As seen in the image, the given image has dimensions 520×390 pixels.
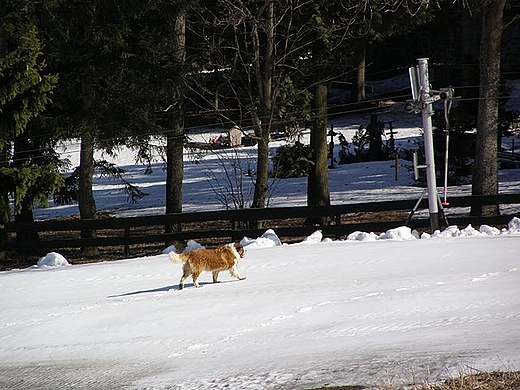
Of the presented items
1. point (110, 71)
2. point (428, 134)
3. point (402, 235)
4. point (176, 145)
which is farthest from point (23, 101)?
point (428, 134)

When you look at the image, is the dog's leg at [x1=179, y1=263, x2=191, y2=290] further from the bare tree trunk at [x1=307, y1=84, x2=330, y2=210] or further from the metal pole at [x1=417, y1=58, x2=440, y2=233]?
the bare tree trunk at [x1=307, y1=84, x2=330, y2=210]

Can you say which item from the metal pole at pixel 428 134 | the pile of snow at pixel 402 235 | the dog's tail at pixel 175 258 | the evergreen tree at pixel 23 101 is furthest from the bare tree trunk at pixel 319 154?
the dog's tail at pixel 175 258

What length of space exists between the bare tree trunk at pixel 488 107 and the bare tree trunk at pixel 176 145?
28.1 ft

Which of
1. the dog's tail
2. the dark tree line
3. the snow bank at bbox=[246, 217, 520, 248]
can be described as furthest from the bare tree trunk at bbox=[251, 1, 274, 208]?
the dog's tail

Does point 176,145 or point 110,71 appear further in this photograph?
point 176,145

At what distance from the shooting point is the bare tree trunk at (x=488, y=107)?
23.6 meters

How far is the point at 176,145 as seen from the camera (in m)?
24.8

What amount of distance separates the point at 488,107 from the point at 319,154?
5.38 m

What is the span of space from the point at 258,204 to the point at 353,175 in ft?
41.0

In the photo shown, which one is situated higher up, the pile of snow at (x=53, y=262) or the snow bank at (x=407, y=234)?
the snow bank at (x=407, y=234)

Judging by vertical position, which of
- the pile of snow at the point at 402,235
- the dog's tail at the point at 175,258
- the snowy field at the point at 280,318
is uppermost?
the dog's tail at the point at 175,258

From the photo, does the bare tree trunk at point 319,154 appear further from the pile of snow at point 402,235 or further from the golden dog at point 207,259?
the golden dog at point 207,259

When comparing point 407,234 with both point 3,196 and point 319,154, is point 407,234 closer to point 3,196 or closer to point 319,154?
point 319,154

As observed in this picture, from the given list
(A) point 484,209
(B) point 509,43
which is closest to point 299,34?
(A) point 484,209
